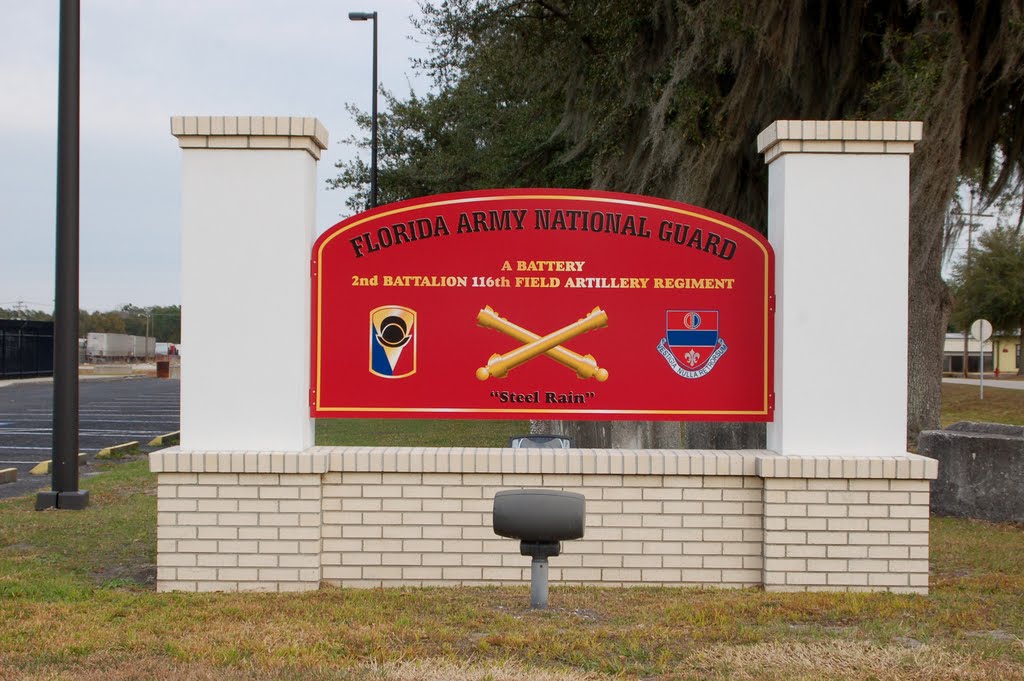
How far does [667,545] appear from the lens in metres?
6.28

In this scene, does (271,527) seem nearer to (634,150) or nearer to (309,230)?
(309,230)

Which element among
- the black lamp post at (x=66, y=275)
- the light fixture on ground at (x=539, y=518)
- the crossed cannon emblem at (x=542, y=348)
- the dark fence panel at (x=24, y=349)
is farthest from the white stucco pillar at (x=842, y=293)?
the dark fence panel at (x=24, y=349)

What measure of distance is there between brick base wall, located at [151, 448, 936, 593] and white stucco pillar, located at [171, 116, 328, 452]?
0.73 ft

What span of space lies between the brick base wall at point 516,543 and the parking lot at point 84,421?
5851 millimetres

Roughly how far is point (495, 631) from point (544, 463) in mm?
1301

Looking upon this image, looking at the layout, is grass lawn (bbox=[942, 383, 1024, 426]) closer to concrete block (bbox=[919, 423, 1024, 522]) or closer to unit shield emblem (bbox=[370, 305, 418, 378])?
concrete block (bbox=[919, 423, 1024, 522])

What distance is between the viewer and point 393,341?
647 cm

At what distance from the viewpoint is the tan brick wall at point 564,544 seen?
6.27 metres

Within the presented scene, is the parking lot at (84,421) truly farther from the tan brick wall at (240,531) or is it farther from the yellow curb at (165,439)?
the tan brick wall at (240,531)

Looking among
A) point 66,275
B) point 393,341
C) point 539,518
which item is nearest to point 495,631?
point 539,518

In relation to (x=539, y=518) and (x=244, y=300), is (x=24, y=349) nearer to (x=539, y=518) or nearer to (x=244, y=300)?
(x=244, y=300)

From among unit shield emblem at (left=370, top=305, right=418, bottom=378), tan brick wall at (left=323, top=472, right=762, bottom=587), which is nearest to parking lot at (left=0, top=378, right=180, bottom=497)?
tan brick wall at (left=323, top=472, right=762, bottom=587)

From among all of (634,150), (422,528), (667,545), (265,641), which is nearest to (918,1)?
(634,150)

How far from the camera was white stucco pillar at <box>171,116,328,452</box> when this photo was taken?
20.6 ft
